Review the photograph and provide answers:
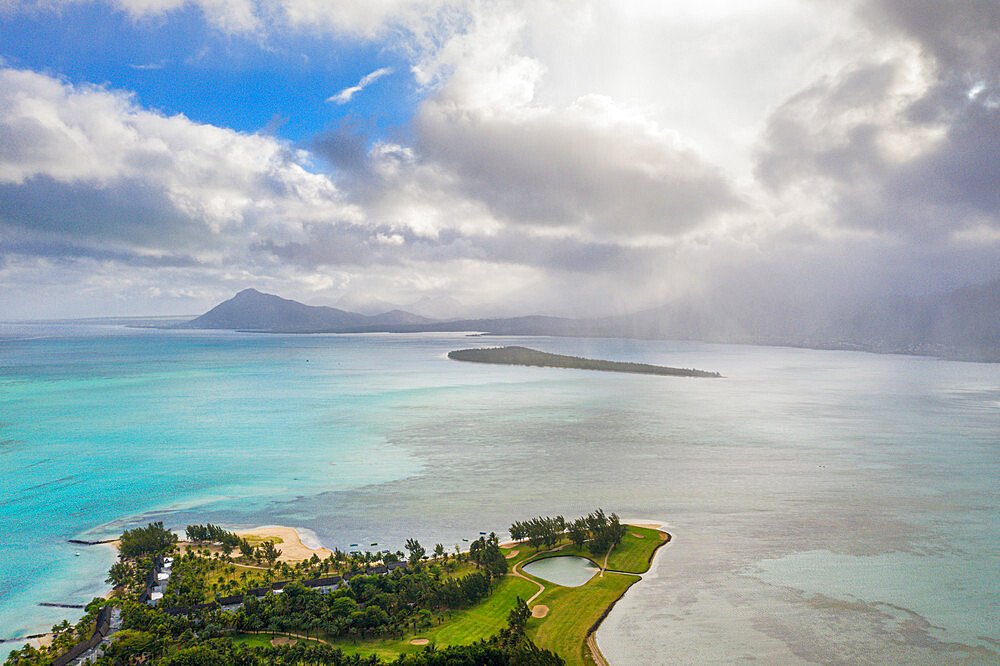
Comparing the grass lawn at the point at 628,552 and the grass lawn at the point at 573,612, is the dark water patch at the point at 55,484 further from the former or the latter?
the grass lawn at the point at 573,612

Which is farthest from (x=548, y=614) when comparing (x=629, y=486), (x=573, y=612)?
(x=629, y=486)

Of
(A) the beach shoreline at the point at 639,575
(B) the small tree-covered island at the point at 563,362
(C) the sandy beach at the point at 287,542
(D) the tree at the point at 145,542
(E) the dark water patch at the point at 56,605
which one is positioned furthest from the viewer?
(B) the small tree-covered island at the point at 563,362

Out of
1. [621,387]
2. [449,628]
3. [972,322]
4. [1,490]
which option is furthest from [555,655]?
[972,322]

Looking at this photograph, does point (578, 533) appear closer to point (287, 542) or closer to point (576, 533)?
point (576, 533)

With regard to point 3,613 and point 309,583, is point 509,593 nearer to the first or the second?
point 309,583

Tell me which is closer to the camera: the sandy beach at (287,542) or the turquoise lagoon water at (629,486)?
the turquoise lagoon water at (629,486)

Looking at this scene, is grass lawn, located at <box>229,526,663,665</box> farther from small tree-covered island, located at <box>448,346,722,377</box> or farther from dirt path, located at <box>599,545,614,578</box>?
small tree-covered island, located at <box>448,346,722,377</box>

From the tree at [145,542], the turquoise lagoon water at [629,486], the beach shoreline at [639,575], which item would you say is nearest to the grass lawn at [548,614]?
the beach shoreline at [639,575]

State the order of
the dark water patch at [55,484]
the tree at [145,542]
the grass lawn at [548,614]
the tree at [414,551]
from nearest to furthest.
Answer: the grass lawn at [548,614] → the tree at [414,551] → the tree at [145,542] → the dark water patch at [55,484]
